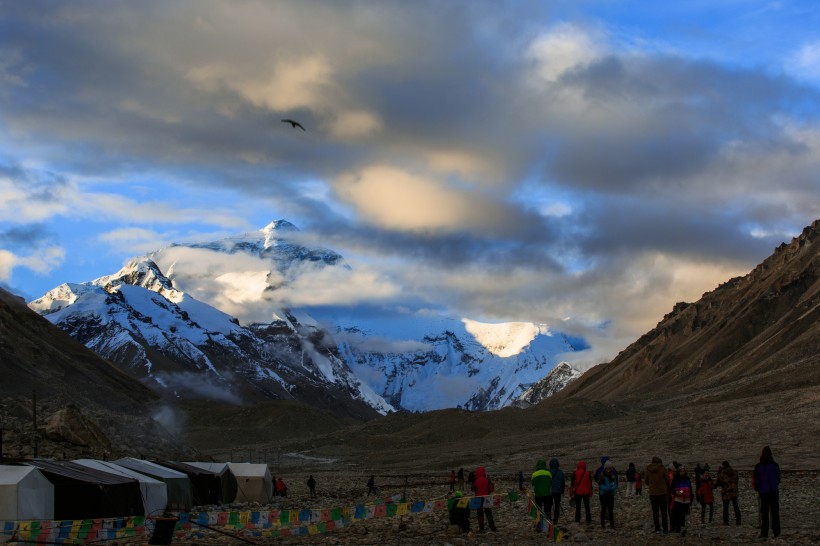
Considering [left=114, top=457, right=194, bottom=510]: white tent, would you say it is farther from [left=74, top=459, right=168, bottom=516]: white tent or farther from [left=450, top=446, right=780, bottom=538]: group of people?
[left=450, top=446, right=780, bottom=538]: group of people

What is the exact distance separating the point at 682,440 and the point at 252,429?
114440 mm

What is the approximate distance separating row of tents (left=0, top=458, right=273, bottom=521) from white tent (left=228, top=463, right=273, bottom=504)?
28.0 inches

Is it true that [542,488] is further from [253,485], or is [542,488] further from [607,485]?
[253,485]

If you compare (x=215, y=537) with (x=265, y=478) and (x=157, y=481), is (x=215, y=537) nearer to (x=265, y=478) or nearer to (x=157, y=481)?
(x=157, y=481)

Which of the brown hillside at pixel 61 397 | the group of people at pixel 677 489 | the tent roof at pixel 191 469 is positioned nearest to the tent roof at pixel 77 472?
the tent roof at pixel 191 469

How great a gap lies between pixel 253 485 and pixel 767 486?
35899mm

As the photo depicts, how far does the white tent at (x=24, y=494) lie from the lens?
102 ft

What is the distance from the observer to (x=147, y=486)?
132 feet

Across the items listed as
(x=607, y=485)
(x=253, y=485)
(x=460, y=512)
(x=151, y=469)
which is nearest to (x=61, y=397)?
(x=253, y=485)

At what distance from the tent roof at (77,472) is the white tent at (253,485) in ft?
54.2

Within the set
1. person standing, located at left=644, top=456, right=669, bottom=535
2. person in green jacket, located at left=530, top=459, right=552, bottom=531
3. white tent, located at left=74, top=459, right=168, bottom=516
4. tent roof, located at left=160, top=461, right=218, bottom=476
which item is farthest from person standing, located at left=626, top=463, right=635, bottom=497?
tent roof, located at left=160, top=461, right=218, bottom=476

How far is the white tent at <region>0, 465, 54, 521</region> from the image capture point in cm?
3111

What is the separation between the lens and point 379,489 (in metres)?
63.2

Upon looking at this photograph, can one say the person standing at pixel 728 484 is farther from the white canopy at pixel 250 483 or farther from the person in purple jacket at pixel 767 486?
the white canopy at pixel 250 483
